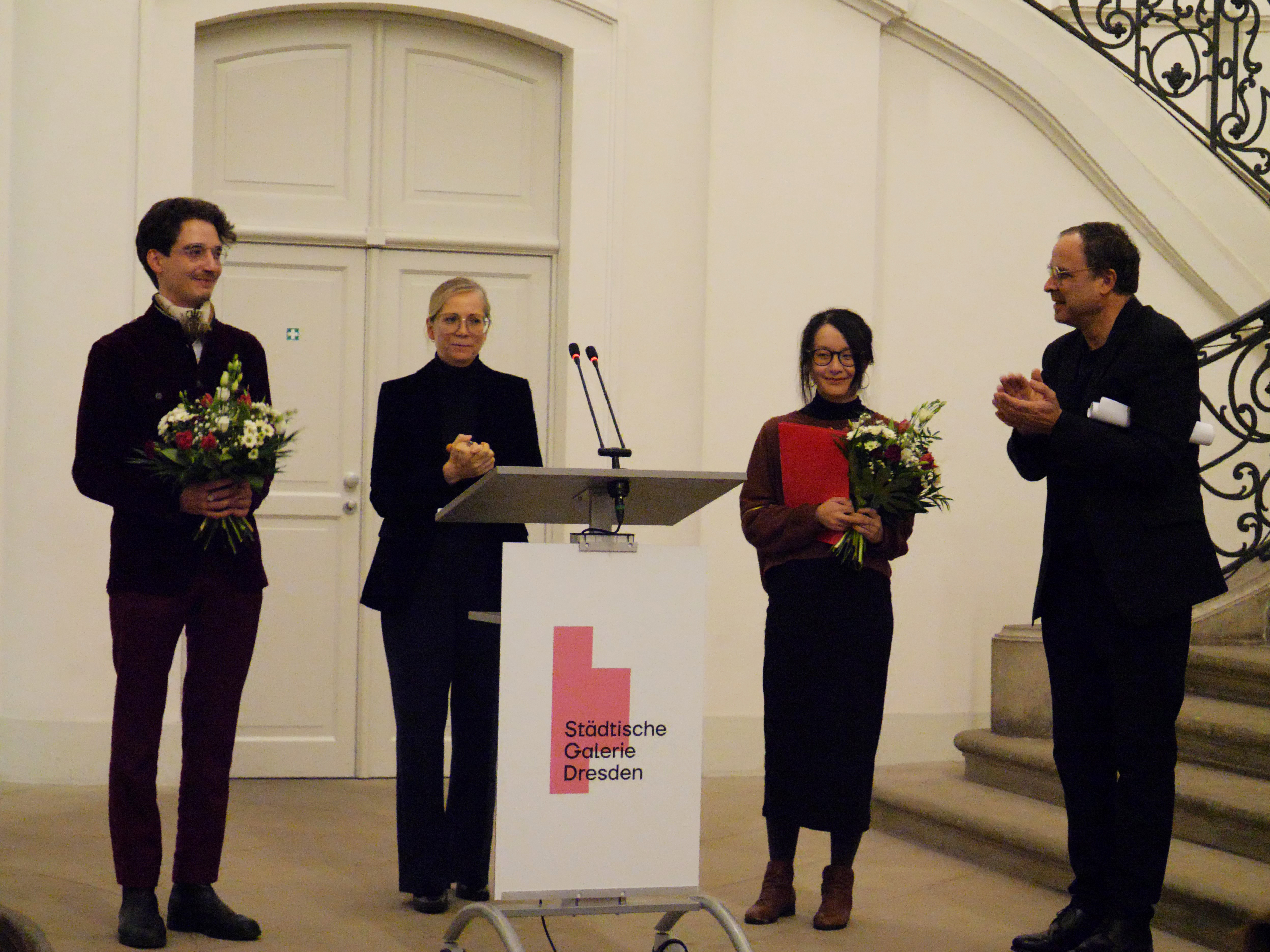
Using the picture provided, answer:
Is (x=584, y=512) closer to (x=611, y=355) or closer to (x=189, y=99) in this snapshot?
(x=611, y=355)

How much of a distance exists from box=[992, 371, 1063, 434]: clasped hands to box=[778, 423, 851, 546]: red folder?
543 mm

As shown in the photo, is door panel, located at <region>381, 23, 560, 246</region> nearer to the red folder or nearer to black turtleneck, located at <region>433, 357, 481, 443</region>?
black turtleneck, located at <region>433, 357, 481, 443</region>

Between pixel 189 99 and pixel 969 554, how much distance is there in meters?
4.05

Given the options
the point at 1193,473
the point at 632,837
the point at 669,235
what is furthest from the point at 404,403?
the point at 669,235

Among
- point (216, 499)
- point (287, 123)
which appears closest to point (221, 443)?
point (216, 499)

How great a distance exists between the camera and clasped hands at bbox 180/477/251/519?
11.4ft

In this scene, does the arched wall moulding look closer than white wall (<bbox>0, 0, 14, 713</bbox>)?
No

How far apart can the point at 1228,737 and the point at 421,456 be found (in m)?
2.76

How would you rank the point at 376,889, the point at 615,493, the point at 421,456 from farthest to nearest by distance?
the point at 376,889
the point at 421,456
the point at 615,493

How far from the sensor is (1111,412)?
11.3 ft

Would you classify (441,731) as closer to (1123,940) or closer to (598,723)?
(598,723)

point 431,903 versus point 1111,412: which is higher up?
point 1111,412

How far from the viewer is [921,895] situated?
430cm

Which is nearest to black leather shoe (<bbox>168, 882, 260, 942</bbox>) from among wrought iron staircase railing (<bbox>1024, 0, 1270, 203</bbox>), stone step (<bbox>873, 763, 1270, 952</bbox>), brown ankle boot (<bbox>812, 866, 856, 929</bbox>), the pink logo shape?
the pink logo shape
